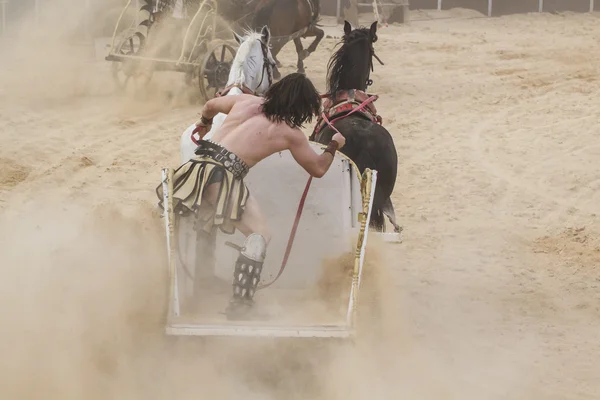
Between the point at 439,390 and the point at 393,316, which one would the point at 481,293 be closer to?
the point at 393,316

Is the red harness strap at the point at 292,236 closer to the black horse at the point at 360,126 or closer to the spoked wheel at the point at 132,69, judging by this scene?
the black horse at the point at 360,126

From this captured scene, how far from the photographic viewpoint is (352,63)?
739 centimetres

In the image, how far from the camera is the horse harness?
7262 millimetres

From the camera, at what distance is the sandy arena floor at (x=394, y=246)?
5.30 meters

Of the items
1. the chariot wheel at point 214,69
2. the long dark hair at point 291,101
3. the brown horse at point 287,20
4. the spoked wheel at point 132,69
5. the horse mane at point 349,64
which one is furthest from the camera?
the brown horse at point 287,20

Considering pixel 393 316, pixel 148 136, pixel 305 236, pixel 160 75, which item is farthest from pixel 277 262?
pixel 160 75

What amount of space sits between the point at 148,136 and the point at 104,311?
538 cm

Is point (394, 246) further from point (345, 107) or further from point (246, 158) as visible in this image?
point (246, 158)

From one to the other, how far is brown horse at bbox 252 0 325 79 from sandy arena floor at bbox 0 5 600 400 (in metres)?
0.65

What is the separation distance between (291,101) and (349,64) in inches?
82.4

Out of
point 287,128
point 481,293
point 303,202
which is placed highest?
point 287,128

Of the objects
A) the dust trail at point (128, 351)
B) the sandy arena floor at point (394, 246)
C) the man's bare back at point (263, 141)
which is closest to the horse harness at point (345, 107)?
the sandy arena floor at point (394, 246)

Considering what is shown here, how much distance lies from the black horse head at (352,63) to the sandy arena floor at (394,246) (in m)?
1.30

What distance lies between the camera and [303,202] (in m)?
6.08
